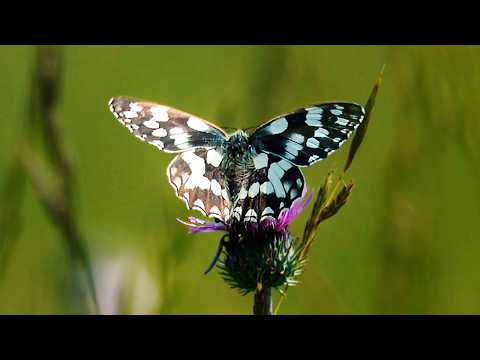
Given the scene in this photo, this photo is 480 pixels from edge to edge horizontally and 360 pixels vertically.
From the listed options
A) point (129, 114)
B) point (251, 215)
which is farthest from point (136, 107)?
point (251, 215)

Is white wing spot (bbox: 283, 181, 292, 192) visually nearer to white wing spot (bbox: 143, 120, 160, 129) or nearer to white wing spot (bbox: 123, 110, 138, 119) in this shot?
white wing spot (bbox: 143, 120, 160, 129)

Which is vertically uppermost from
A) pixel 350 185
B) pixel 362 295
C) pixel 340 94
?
pixel 340 94

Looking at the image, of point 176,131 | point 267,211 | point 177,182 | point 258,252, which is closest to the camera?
point 267,211

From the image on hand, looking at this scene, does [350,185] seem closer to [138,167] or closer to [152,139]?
[152,139]

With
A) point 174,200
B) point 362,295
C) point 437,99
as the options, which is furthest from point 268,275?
point 362,295

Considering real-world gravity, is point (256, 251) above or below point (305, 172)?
below

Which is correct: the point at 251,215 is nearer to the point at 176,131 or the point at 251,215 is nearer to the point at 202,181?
the point at 202,181

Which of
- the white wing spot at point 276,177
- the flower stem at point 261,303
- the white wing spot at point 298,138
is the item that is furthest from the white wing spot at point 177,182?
the flower stem at point 261,303
